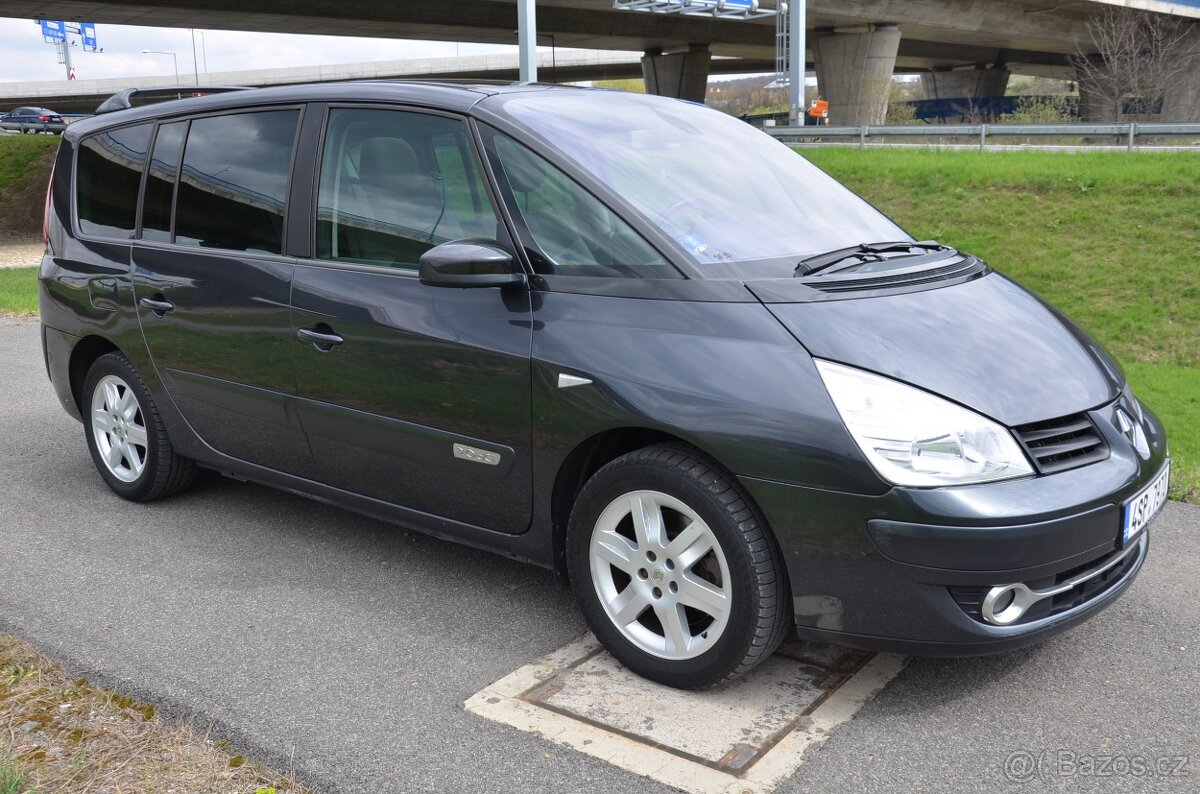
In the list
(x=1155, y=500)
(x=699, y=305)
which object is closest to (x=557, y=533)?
(x=699, y=305)

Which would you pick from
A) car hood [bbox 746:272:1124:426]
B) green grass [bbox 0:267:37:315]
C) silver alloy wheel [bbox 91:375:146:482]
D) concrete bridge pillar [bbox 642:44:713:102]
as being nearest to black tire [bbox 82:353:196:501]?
silver alloy wheel [bbox 91:375:146:482]

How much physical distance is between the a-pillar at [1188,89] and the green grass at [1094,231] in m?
30.8

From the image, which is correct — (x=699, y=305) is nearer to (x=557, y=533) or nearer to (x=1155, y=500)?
(x=557, y=533)

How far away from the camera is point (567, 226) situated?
3471 millimetres

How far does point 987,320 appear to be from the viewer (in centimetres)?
332

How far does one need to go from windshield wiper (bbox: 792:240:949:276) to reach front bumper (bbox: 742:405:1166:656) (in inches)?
31.3

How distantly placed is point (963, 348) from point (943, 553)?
25.7 inches

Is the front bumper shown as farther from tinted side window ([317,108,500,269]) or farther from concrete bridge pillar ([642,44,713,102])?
concrete bridge pillar ([642,44,713,102])

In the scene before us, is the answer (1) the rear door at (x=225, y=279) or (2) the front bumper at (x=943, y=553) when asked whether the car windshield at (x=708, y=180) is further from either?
(1) the rear door at (x=225, y=279)

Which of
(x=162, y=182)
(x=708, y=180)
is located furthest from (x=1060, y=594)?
(x=162, y=182)

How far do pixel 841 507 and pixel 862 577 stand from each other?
197mm

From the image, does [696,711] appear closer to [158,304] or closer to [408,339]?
[408,339]

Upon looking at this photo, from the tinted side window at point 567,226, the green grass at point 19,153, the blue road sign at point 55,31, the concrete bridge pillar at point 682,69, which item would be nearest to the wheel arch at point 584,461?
the tinted side window at point 567,226

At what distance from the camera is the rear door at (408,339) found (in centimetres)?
349
